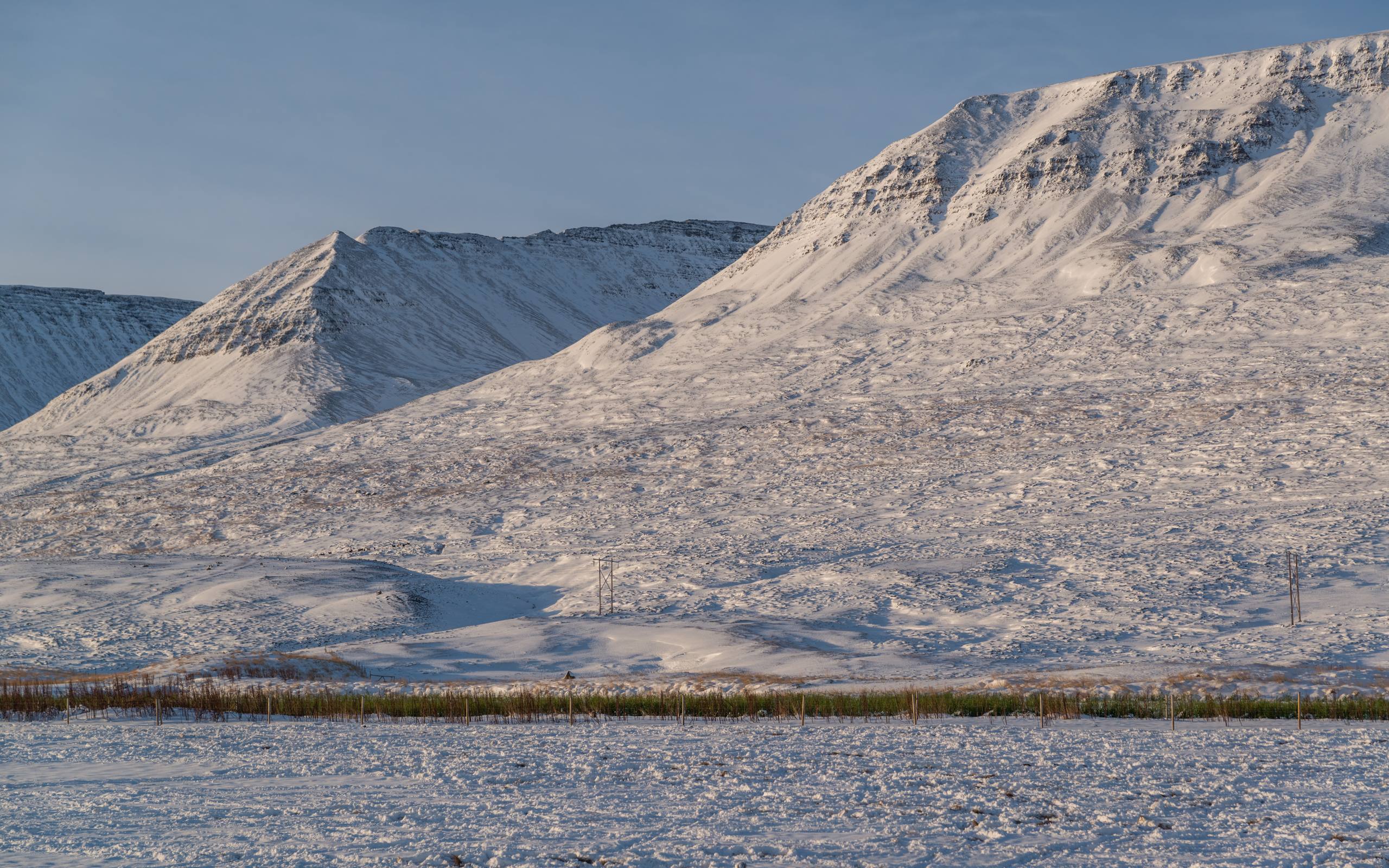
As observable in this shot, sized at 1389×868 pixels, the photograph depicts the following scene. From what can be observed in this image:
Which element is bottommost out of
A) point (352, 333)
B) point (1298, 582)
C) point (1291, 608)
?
point (1291, 608)

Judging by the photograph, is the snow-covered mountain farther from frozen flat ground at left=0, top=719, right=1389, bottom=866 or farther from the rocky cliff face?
frozen flat ground at left=0, top=719, right=1389, bottom=866

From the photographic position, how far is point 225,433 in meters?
98.8

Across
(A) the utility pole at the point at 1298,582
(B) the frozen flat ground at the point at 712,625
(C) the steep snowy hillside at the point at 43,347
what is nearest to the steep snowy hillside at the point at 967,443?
(B) the frozen flat ground at the point at 712,625

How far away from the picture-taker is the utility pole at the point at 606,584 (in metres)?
38.5

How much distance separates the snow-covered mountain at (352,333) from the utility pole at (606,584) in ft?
205

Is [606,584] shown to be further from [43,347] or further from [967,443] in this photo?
[43,347]

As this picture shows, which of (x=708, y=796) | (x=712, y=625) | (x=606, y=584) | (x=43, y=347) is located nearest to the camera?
(x=708, y=796)

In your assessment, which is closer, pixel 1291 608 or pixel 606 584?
pixel 1291 608

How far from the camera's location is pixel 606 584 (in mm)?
42594

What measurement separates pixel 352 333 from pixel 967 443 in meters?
90.4

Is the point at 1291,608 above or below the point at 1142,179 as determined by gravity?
below

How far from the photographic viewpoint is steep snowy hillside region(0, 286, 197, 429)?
559ft

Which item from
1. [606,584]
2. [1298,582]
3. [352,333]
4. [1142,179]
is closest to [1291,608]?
[1298,582]

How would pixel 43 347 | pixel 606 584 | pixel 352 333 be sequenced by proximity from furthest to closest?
1. pixel 43 347
2. pixel 352 333
3. pixel 606 584
